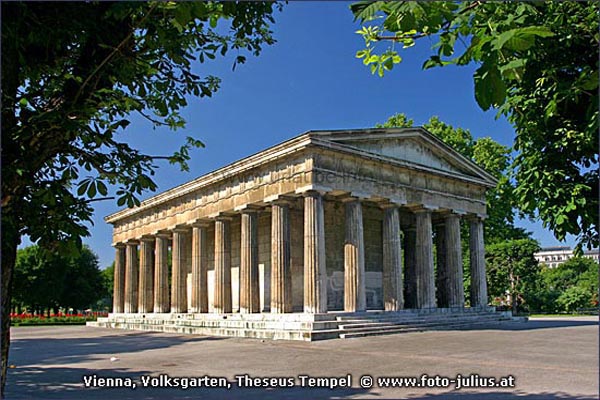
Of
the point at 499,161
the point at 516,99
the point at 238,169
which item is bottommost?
the point at 516,99

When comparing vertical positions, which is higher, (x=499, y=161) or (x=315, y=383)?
(x=499, y=161)

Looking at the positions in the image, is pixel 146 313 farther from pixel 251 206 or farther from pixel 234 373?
pixel 234 373

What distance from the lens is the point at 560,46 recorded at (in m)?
7.99

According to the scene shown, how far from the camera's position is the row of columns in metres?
27.5

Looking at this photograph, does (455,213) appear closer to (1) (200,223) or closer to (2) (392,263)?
(2) (392,263)

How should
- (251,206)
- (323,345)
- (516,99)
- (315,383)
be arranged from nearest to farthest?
(516,99), (315,383), (323,345), (251,206)

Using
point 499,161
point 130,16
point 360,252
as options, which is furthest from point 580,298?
point 130,16

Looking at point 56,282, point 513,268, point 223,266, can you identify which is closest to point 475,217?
point 223,266

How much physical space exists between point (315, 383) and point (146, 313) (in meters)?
32.9

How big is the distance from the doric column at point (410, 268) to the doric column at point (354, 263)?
10.2 meters

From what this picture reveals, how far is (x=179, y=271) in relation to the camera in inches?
1501

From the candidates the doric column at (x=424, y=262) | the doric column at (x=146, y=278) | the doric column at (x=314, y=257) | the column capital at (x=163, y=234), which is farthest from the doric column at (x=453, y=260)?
the doric column at (x=146, y=278)

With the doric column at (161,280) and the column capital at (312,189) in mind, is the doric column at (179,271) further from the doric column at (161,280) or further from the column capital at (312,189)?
the column capital at (312,189)

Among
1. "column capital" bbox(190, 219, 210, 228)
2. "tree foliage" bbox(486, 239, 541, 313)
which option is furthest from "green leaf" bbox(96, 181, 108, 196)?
"tree foliage" bbox(486, 239, 541, 313)
